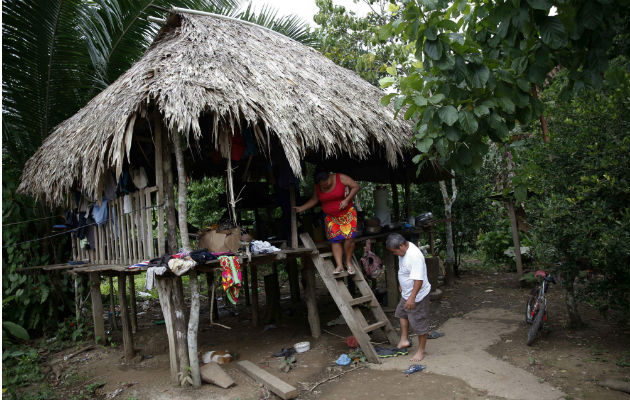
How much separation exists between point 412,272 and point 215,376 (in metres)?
2.46

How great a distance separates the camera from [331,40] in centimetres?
1136

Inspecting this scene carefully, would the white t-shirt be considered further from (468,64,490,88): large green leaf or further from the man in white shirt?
(468,64,490,88): large green leaf

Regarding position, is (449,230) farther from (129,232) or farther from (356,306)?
(129,232)

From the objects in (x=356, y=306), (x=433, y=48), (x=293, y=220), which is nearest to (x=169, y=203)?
(x=293, y=220)

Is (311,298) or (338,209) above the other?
(338,209)

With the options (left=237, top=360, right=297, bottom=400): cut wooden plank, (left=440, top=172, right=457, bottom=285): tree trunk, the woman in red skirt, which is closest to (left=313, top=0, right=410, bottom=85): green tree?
(left=440, top=172, right=457, bottom=285): tree trunk

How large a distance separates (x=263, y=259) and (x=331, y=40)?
26.0 feet

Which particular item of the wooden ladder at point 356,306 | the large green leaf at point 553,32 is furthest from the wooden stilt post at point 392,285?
the large green leaf at point 553,32

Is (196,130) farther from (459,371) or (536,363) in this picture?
(536,363)

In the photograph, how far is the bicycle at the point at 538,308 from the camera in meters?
5.11

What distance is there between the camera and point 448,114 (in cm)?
311

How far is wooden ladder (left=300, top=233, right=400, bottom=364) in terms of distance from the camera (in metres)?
5.14

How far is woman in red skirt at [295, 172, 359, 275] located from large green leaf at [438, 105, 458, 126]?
2.61m

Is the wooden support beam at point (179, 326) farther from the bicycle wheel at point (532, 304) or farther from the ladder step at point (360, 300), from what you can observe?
the bicycle wheel at point (532, 304)
